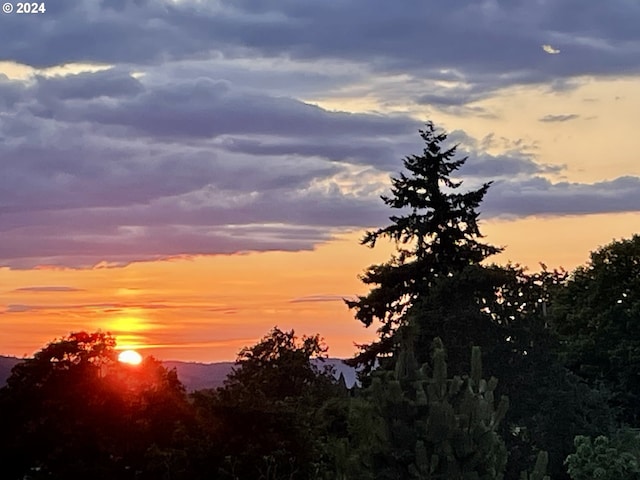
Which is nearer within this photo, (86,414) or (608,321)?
(86,414)

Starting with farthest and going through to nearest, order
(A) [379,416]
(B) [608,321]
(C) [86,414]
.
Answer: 1. (B) [608,321]
2. (C) [86,414]
3. (A) [379,416]

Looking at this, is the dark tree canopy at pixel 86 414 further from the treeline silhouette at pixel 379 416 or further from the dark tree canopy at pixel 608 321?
the dark tree canopy at pixel 608 321

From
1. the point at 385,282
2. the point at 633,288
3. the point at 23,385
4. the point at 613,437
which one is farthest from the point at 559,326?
the point at 23,385

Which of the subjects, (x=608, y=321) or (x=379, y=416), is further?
(x=608, y=321)

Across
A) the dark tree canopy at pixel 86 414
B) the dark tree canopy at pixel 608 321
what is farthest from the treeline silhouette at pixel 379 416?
the dark tree canopy at pixel 608 321

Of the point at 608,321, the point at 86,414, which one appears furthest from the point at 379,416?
the point at 608,321

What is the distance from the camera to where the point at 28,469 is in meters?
33.2

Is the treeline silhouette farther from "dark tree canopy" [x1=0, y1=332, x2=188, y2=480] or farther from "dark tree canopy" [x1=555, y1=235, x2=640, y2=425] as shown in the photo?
"dark tree canopy" [x1=555, y1=235, x2=640, y2=425]

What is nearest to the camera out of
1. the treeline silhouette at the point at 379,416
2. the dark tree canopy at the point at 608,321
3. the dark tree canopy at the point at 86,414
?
the treeline silhouette at the point at 379,416

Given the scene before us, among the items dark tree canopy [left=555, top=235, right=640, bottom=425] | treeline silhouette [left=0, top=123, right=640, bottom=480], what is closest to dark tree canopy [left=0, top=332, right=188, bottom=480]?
treeline silhouette [left=0, top=123, right=640, bottom=480]

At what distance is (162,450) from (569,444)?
14395mm

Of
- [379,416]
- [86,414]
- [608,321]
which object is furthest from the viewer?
[608,321]

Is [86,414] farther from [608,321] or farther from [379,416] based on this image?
[608,321]

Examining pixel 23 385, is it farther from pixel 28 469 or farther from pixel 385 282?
pixel 385 282
